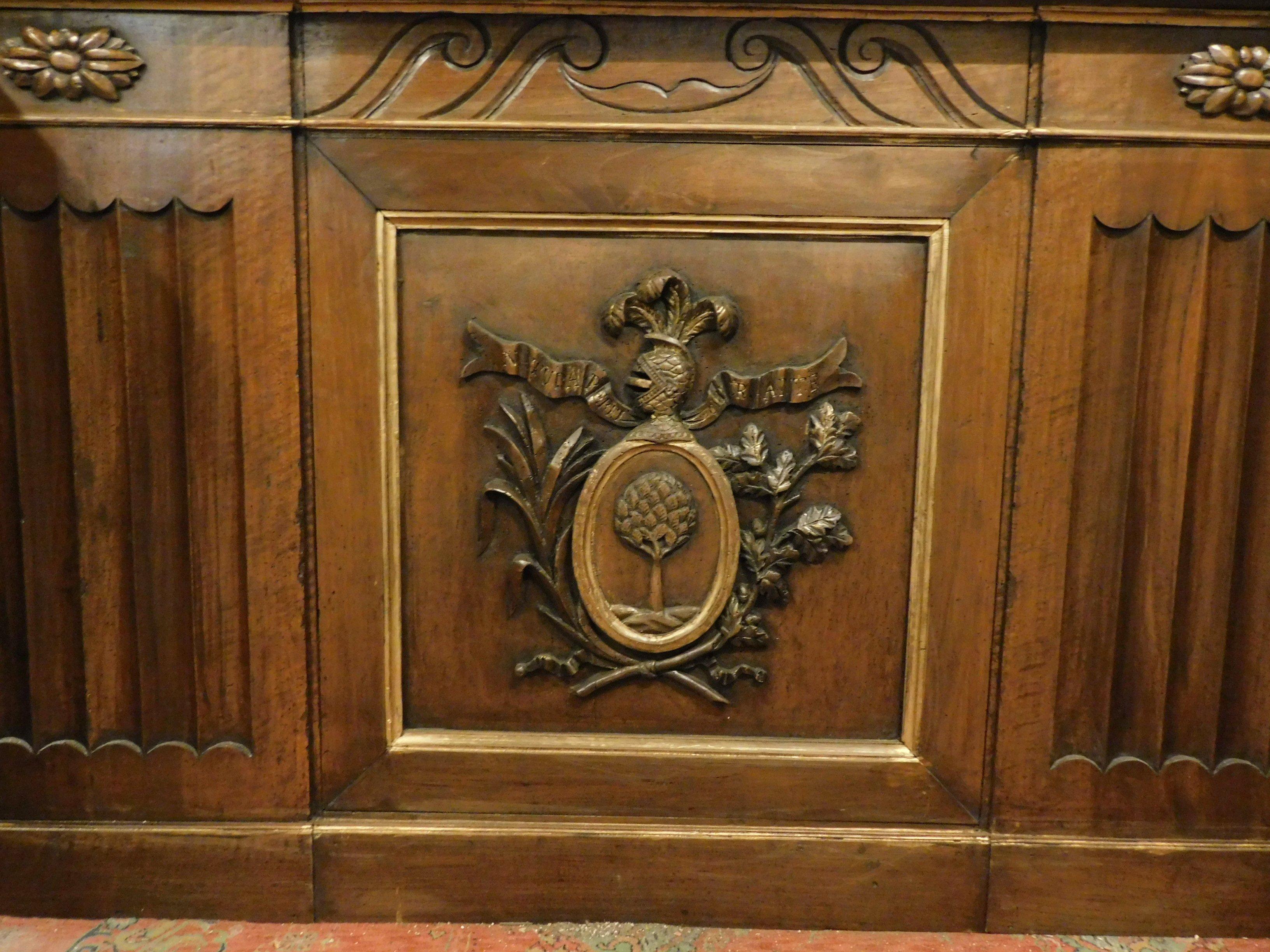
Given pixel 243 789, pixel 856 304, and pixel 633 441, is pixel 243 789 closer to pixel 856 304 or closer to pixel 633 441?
pixel 633 441

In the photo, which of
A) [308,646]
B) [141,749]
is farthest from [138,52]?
[141,749]

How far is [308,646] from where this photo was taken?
3.91ft

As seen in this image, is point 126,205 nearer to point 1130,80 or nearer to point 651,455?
point 651,455

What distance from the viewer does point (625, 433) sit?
1186 millimetres

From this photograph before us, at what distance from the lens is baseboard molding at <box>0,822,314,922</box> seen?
3.96ft

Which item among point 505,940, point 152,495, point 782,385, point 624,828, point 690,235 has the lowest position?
point 505,940

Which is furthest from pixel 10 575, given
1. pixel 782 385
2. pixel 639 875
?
pixel 782 385

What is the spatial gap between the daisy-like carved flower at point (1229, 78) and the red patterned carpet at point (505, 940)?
1.01 m

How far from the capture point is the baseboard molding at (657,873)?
47.6 inches

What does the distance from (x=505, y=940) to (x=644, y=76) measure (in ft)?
3.48

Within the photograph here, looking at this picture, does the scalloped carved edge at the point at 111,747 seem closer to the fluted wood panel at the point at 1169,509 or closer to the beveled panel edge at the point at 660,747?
the beveled panel edge at the point at 660,747

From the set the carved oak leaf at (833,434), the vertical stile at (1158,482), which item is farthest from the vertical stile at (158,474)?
the vertical stile at (1158,482)

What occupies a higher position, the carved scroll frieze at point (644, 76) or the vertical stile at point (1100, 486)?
the carved scroll frieze at point (644, 76)

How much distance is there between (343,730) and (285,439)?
37cm
